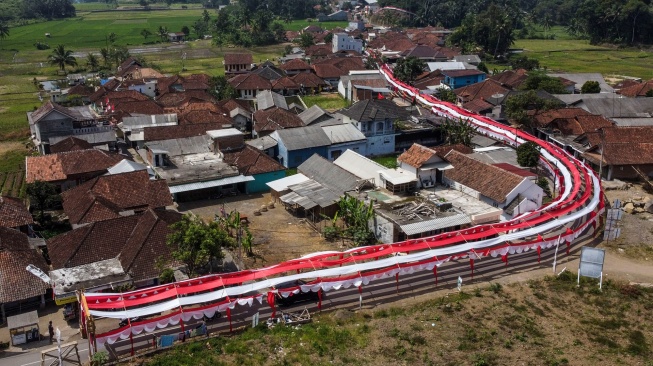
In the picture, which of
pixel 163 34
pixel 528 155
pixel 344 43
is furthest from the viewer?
pixel 163 34

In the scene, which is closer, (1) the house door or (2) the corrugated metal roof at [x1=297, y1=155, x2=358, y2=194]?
(2) the corrugated metal roof at [x1=297, y1=155, x2=358, y2=194]

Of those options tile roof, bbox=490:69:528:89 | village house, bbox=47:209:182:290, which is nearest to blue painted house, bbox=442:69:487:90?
tile roof, bbox=490:69:528:89

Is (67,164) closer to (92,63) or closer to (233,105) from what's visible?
(233,105)

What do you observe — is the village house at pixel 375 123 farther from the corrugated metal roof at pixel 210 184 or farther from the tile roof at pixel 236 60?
the tile roof at pixel 236 60

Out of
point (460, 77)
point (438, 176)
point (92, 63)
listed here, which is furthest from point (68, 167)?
point (92, 63)

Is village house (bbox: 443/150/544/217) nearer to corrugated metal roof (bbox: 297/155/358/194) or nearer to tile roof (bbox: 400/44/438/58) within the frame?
corrugated metal roof (bbox: 297/155/358/194)

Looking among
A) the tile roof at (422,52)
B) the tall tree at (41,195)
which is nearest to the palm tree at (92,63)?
the tile roof at (422,52)

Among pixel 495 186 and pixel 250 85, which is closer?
pixel 495 186
